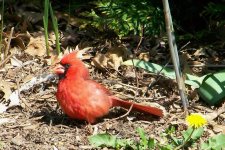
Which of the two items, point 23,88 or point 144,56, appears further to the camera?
point 144,56

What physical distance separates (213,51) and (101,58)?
2.60 feet

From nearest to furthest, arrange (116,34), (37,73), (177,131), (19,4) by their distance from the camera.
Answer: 1. (177,131)
2. (37,73)
3. (116,34)
4. (19,4)

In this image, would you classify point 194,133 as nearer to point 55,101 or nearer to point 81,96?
point 81,96

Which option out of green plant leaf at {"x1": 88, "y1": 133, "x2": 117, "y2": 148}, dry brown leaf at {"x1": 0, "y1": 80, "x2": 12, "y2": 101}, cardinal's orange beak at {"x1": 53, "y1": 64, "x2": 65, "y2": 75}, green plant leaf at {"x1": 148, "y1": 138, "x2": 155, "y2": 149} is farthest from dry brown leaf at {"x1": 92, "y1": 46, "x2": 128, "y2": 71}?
green plant leaf at {"x1": 148, "y1": 138, "x2": 155, "y2": 149}

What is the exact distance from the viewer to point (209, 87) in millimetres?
3893

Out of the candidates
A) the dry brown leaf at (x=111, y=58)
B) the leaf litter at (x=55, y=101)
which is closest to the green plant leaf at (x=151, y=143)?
the leaf litter at (x=55, y=101)

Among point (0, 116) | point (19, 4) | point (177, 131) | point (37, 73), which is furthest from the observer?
point (19, 4)

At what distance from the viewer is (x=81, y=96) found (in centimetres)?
364

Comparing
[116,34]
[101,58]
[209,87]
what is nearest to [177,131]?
[209,87]

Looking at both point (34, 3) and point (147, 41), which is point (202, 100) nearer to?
point (147, 41)

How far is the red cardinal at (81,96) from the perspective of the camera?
143 inches

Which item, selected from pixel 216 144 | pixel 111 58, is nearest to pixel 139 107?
pixel 216 144

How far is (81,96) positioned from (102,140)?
0.40 meters

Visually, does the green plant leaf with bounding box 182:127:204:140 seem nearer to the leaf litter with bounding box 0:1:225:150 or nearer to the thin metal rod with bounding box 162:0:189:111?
the leaf litter with bounding box 0:1:225:150
